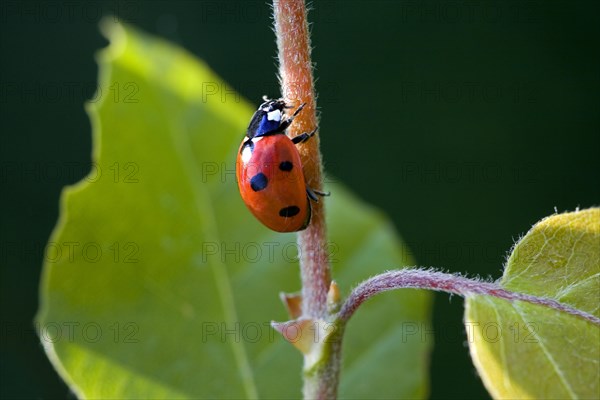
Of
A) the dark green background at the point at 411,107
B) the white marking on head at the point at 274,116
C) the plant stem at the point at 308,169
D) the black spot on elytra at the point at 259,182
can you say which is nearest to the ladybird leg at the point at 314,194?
the plant stem at the point at 308,169

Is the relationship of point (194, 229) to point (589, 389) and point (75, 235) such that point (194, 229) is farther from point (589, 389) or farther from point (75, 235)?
point (589, 389)

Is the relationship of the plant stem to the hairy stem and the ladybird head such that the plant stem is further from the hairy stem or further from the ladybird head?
the ladybird head

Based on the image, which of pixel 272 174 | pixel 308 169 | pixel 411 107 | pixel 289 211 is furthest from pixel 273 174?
pixel 411 107

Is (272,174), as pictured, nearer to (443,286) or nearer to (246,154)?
(246,154)

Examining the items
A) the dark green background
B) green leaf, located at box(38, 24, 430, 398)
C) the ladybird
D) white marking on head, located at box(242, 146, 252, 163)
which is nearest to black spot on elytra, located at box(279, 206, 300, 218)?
the ladybird

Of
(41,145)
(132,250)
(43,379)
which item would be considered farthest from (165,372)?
(41,145)

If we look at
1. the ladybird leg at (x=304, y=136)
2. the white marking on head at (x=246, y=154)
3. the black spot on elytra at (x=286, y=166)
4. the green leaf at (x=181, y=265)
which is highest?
the ladybird leg at (x=304, y=136)

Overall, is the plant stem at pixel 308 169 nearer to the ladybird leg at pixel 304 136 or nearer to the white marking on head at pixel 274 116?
the ladybird leg at pixel 304 136
